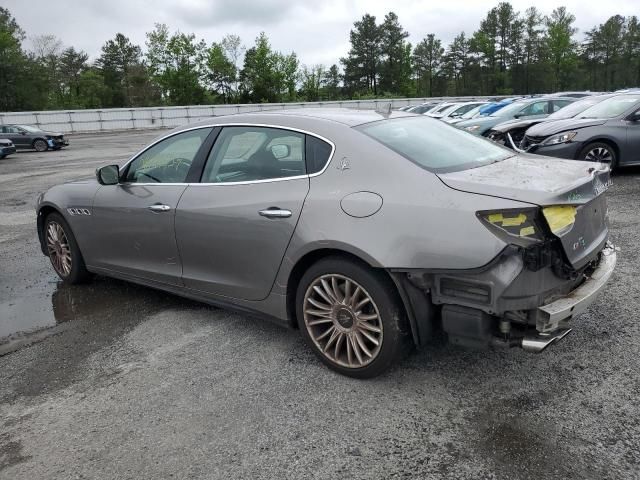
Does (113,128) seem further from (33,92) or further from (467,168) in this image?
(467,168)

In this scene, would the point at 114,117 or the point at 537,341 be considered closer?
the point at 537,341

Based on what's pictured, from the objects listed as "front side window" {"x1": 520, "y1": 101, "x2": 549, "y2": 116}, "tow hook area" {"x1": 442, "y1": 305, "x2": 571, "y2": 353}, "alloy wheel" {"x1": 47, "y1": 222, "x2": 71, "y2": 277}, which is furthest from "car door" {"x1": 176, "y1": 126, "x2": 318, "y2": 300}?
"front side window" {"x1": 520, "y1": 101, "x2": 549, "y2": 116}

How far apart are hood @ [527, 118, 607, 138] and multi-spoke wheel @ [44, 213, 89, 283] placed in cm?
783

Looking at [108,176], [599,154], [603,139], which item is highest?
[108,176]

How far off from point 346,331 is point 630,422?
1.55m

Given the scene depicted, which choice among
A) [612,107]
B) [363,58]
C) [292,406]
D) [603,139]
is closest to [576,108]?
[612,107]

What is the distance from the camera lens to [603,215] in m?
3.43

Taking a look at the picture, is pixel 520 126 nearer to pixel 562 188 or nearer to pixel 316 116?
pixel 316 116

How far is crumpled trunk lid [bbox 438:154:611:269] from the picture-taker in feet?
9.16

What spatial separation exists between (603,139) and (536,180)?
7.13 m

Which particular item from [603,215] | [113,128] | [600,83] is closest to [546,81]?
[600,83]

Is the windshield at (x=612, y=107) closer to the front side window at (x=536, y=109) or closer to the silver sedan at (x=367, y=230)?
the front side window at (x=536, y=109)

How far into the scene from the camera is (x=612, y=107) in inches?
377

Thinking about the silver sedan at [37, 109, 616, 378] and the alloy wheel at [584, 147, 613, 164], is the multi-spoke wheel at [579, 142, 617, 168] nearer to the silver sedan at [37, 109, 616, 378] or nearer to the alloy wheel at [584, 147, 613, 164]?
the alloy wheel at [584, 147, 613, 164]
